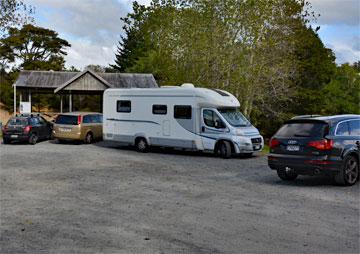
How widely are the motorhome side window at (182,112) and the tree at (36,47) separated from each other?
42.0m

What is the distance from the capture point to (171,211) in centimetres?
816

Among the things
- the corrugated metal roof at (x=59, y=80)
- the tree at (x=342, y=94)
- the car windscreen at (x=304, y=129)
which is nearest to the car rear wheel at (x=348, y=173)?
the car windscreen at (x=304, y=129)

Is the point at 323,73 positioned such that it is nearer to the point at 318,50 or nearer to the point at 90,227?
the point at 318,50

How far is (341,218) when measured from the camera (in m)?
7.59

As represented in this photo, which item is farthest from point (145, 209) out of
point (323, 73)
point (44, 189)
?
point (323, 73)

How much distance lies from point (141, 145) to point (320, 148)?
1080 cm

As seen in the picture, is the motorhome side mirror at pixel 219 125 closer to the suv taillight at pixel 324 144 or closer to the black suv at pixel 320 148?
the black suv at pixel 320 148

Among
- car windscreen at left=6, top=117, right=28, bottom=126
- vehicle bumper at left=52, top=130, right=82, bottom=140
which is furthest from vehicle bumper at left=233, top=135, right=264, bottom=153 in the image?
car windscreen at left=6, top=117, right=28, bottom=126

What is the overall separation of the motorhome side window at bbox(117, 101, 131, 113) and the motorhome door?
4.11m

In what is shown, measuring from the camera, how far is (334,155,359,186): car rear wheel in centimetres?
1039

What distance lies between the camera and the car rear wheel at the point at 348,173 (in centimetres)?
1039

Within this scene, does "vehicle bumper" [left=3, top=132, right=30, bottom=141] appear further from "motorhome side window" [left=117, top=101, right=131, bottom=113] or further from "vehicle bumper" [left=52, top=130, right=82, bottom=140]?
"motorhome side window" [left=117, top=101, right=131, bottom=113]

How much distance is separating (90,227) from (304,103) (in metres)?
35.5

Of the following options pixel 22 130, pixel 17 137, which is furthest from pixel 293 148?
pixel 17 137
